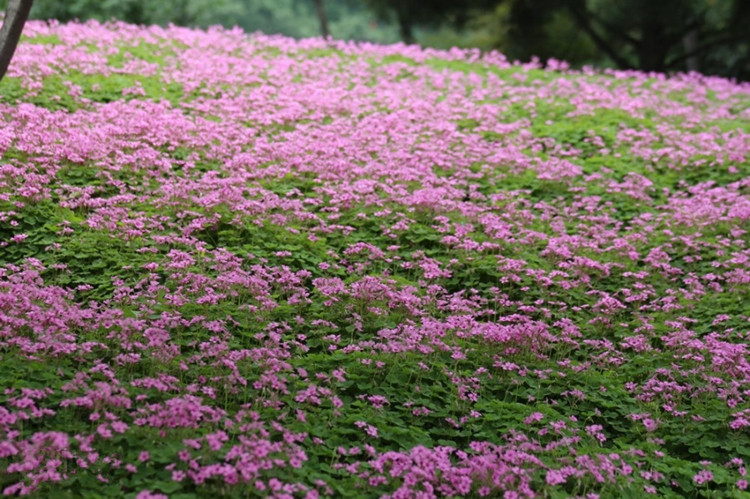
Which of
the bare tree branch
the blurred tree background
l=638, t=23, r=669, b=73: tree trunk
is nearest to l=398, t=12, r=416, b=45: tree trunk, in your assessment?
the blurred tree background

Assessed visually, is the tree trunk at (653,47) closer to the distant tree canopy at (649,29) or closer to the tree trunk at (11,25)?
the distant tree canopy at (649,29)

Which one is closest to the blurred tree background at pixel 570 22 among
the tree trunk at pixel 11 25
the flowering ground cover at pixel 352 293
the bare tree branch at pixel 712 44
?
the bare tree branch at pixel 712 44

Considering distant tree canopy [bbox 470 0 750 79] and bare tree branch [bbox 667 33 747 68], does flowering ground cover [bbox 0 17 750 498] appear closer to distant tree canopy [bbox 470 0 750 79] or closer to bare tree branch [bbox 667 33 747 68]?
distant tree canopy [bbox 470 0 750 79]

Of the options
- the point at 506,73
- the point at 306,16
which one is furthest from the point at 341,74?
the point at 306,16

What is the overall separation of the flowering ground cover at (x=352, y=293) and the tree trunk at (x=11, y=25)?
1.59 metres

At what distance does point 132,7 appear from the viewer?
2125 centimetres

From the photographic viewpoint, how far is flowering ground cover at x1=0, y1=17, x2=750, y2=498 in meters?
4.96

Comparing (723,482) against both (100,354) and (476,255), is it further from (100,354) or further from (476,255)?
(100,354)

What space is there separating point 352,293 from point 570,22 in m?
24.6

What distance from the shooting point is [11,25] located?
6738mm

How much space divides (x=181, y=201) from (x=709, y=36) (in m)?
23.4

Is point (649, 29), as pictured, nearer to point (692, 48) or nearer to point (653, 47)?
point (653, 47)

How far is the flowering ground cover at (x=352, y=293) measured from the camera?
496 cm

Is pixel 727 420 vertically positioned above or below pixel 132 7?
below
